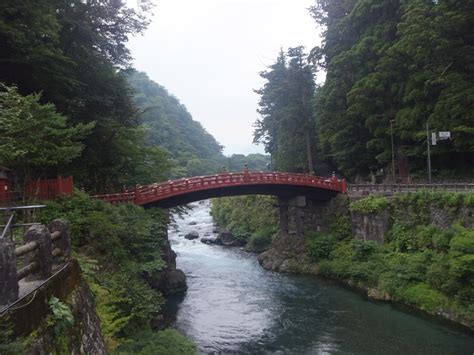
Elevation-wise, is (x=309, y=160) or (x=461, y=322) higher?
(x=309, y=160)

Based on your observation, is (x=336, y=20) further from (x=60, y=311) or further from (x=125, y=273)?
(x=60, y=311)

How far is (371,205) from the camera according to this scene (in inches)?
1023

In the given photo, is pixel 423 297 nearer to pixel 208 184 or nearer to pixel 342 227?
pixel 342 227

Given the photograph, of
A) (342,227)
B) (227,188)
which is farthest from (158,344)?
(342,227)

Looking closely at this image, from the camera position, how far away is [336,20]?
38250mm

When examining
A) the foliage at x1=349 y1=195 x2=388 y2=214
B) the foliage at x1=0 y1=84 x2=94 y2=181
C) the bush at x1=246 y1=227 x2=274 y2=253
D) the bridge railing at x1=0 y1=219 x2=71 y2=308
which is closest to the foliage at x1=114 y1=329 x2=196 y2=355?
the bridge railing at x1=0 y1=219 x2=71 y2=308

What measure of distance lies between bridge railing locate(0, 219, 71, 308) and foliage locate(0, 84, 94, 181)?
5.52 m

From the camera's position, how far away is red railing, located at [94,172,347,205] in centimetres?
2303

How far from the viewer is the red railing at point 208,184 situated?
2303cm

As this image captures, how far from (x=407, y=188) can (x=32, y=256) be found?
2402 cm

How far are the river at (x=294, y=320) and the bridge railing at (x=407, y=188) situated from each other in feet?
24.7

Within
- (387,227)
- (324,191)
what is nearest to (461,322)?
(387,227)

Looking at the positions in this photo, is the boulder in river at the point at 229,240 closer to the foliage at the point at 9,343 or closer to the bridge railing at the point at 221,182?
the bridge railing at the point at 221,182

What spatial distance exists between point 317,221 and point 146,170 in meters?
14.0
